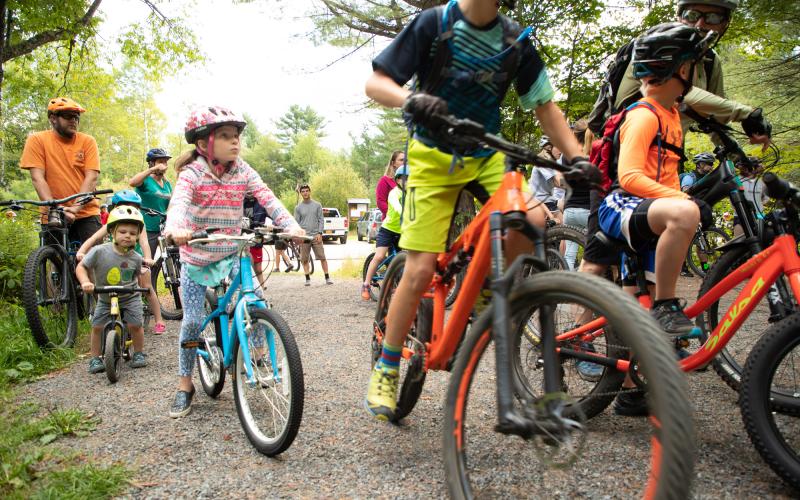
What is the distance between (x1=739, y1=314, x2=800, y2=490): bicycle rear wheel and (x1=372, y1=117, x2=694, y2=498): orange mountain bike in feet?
1.55

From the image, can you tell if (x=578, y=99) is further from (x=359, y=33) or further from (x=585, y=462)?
(x=585, y=462)

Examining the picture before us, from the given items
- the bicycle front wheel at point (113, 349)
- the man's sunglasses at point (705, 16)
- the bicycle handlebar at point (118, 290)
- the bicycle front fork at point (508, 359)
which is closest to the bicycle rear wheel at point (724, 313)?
the bicycle front fork at point (508, 359)

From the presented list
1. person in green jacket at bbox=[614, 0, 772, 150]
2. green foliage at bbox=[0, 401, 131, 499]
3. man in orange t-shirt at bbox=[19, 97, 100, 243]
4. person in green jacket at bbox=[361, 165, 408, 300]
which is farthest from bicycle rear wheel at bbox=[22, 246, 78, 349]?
person in green jacket at bbox=[614, 0, 772, 150]

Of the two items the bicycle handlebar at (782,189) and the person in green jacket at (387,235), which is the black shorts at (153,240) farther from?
the bicycle handlebar at (782,189)

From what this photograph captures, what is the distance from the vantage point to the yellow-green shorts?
7.85 feet

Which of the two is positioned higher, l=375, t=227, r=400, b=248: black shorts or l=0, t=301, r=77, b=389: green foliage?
l=375, t=227, r=400, b=248: black shorts

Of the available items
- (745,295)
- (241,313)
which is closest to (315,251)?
(241,313)

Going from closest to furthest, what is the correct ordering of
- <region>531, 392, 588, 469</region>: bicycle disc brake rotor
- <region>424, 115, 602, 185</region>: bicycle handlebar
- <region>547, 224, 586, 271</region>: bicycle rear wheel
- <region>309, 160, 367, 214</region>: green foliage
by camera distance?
<region>531, 392, 588, 469</region>: bicycle disc brake rotor < <region>424, 115, 602, 185</region>: bicycle handlebar < <region>547, 224, 586, 271</region>: bicycle rear wheel < <region>309, 160, 367, 214</region>: green foliage

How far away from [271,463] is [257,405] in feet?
1.94

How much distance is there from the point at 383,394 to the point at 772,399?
1680 mm

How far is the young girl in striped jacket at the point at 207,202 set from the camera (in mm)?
3303

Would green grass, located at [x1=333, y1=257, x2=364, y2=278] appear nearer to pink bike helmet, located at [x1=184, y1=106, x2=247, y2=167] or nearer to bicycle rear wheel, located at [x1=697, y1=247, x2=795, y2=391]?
pink bike helmet, located at [x1=184, y1=106, x2=247, y2=167]

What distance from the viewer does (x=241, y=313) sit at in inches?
118

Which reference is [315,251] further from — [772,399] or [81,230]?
[772,399]
